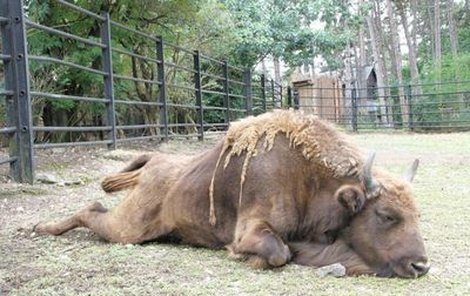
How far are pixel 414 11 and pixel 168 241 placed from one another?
34119mm

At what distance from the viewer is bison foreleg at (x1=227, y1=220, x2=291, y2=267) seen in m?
2.64

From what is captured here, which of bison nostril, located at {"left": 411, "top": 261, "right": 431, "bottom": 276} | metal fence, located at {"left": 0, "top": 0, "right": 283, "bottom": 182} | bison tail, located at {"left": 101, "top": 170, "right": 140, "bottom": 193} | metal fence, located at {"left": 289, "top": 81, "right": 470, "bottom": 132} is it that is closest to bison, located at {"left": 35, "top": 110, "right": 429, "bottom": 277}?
bison nostril, located at {"left": 411, "top": 261, "right": 431, "bottom": 276}

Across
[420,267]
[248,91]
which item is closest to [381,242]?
[420,267]

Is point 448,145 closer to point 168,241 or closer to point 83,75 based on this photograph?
point 83,75

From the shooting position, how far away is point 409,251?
2.53 meters

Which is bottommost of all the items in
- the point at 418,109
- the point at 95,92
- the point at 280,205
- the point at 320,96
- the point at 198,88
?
the point at 280,205

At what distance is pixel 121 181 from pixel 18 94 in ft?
6.00

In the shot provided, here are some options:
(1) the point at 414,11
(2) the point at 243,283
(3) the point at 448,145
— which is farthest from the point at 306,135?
(1) the point at 414,11

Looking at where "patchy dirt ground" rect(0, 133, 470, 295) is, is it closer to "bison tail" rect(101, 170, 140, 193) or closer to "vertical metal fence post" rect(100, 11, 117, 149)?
"bison tail" rect(101, 170, 140, 193)

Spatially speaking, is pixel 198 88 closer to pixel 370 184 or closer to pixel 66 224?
pixel 66 224

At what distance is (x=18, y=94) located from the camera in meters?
5.00

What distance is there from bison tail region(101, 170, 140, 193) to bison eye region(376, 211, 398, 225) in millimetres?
1541

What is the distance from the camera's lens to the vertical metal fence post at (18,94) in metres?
4.97

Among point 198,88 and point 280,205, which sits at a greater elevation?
point 198,88
